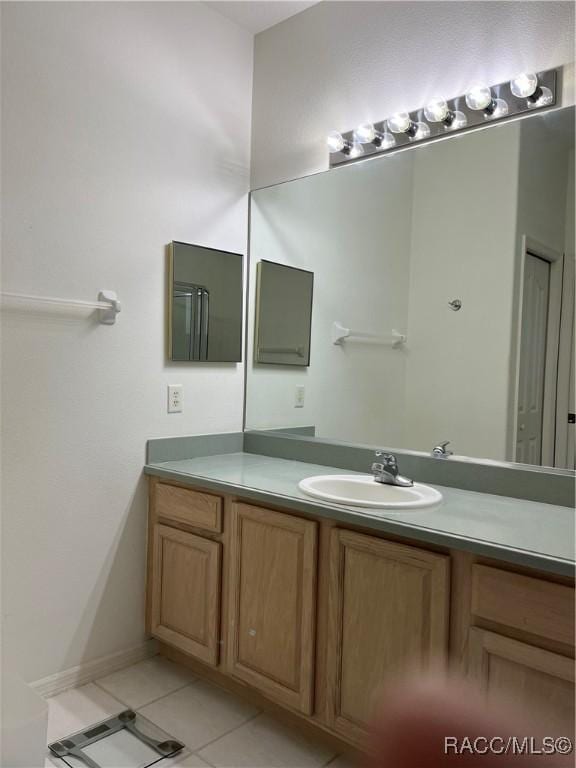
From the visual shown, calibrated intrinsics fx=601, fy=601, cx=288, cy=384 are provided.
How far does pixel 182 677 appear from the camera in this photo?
7.57ft

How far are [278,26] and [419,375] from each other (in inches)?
67.0

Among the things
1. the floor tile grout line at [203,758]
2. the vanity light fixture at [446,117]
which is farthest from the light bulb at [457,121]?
the floor tile grout line at [203,758]

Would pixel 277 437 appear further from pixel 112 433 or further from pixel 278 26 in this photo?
pixel 278 26

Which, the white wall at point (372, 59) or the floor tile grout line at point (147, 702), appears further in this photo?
the floor tile grout line at point (147, 702)

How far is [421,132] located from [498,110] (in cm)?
29

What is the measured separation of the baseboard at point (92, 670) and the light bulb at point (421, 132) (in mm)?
2223

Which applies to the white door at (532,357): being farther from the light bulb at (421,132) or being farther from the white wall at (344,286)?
the light bulb at (421,132)

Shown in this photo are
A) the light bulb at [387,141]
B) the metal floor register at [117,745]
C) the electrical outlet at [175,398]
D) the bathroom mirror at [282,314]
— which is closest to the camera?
the metal floor register at [117,745]

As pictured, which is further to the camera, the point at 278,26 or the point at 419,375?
the point at 278,26

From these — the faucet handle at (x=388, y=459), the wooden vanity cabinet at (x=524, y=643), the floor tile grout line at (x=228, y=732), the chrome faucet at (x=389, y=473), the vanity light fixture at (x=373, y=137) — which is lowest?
the floor tile grout line at (x=228, y=732)

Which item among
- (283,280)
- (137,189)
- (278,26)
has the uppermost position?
(278,26)

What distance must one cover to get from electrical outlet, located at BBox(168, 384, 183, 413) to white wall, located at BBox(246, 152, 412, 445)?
0.38m

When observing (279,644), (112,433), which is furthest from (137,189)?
(279,644)

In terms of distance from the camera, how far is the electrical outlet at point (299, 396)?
2.63 meters
